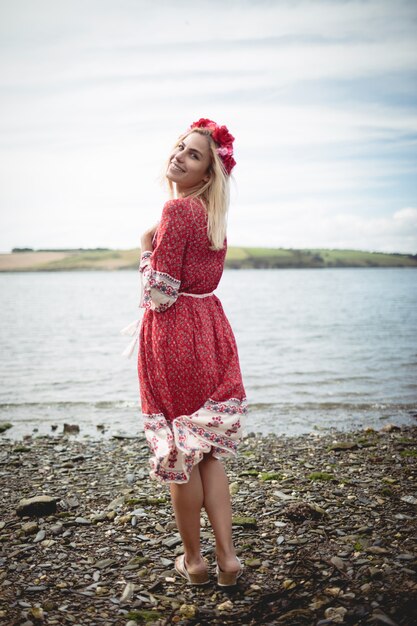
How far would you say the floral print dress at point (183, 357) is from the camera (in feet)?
12.0

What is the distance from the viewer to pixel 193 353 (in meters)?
3.77

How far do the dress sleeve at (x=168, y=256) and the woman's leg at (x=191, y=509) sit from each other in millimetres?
1280

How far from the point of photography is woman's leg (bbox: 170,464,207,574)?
12.4ft

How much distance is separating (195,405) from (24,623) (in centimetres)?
178

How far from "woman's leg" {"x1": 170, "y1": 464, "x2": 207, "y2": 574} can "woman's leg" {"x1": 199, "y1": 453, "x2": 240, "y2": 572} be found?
0.06 metres

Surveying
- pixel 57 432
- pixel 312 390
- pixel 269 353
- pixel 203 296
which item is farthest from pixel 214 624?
pixel 269 353

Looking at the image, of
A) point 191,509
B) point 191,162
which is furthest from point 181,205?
point 191,509

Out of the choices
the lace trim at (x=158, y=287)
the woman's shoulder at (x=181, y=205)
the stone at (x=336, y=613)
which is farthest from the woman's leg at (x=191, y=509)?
the woman's shoulder at (x=181, y=205)

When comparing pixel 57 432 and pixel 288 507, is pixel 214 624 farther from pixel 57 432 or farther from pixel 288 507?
pixel 57 432

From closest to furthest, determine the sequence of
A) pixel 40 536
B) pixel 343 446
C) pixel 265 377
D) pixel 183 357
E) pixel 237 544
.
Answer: pixel 183 357, pixel 237 544, pixel 40 536, pixel 343 446, pixel 265 377

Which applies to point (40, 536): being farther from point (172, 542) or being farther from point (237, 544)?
point (237, 544)

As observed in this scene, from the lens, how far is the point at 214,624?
11.5ft

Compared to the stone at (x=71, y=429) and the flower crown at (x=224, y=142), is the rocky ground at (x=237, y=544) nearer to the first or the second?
the stone at (x=71, y=429)

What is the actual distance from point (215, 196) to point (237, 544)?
2.96 m
